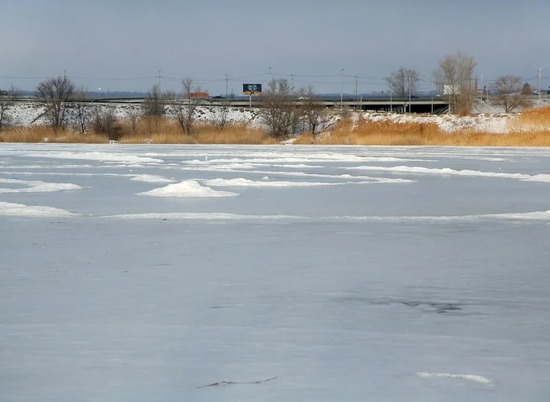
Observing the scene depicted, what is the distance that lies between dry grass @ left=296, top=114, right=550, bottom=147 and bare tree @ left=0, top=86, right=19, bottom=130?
2151 centimetres

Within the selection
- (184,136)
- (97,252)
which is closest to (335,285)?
(97,252)

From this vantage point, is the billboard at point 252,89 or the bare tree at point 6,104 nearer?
the bare tree at point 6,104

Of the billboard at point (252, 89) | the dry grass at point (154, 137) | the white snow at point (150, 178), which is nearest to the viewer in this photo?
the white snow at point (150, 178)

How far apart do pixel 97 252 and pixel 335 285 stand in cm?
262

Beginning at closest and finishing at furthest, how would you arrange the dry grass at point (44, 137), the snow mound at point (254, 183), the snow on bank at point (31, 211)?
the snow on bank at point (31, 211)
the snow mound at point (254, 183)
the dry grass at point (44, 137)

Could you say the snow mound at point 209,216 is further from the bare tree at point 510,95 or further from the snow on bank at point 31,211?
the bare tree at point 510,95

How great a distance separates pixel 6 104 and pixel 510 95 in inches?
1731

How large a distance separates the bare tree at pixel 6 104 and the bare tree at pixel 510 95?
38.2m

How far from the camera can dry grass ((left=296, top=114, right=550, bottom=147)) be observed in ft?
127

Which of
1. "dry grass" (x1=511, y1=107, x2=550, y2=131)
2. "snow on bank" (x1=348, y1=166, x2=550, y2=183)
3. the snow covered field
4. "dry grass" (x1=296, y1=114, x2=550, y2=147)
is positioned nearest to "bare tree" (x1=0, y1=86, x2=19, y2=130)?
"dry grass" (x1=296, y1=114, x2=550, y2=147)

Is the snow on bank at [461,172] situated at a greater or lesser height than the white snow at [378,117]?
lesser

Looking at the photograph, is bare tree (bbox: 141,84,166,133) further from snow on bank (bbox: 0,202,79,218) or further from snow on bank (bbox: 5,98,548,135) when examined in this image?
snow on bank (bbox: 0,202,79,218)

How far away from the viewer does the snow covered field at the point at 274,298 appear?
14.9 ft

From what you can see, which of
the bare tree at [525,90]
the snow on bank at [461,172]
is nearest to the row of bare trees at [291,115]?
the snow on bank at [461,172]
